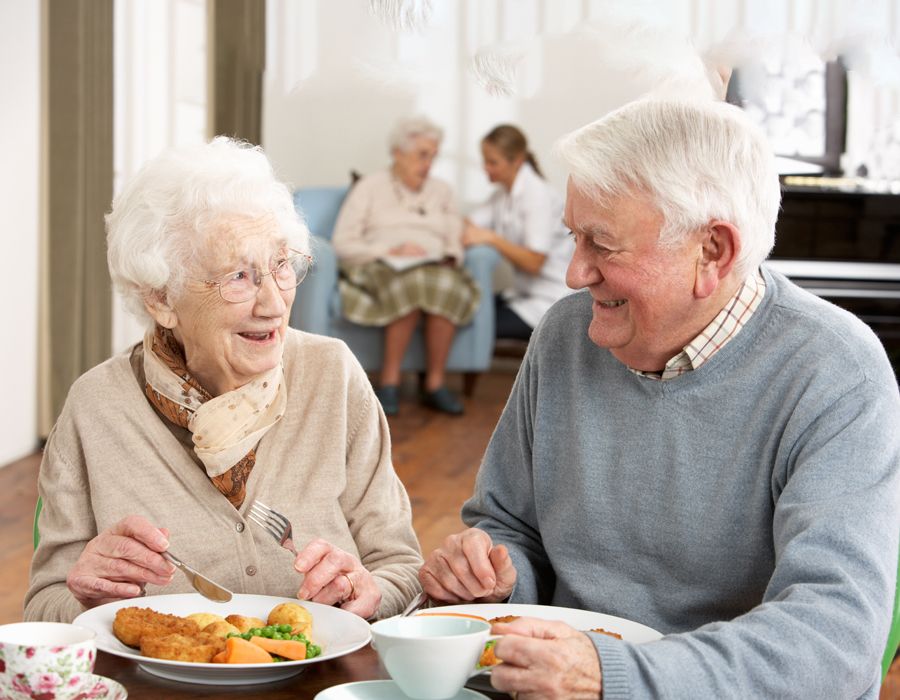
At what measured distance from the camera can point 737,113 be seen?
4.26 ft

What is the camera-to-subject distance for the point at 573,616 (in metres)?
1.23

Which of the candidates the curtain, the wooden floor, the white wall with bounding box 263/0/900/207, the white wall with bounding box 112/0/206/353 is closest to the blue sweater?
the wooden floor

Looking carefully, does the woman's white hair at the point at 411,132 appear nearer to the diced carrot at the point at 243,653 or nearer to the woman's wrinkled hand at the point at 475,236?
the woman's wrinkled hand at the point at 475,236

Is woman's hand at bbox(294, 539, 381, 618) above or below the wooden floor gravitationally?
above

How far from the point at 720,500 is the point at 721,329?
0.60 ft

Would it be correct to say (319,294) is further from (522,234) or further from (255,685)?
(255,685)

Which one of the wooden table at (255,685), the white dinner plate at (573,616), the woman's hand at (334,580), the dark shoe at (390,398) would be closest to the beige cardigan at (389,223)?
the dark shoe at (390,398)

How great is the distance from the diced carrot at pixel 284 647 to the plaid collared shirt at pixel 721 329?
1.66ft

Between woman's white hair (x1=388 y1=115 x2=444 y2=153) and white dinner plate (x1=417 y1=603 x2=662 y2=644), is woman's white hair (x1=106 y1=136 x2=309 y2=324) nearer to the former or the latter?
white dinner plate (x1=417 y1=603 x2=662 y2=644)

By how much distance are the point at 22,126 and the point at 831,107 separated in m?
3.00

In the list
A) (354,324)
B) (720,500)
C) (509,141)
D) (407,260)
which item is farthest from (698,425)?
(509,141)

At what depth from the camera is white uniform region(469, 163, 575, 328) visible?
627cm

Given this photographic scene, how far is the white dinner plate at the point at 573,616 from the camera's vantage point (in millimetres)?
1173

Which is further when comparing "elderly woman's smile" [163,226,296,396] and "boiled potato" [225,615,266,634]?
"elderly woman's smile" [163,226,296,396]
